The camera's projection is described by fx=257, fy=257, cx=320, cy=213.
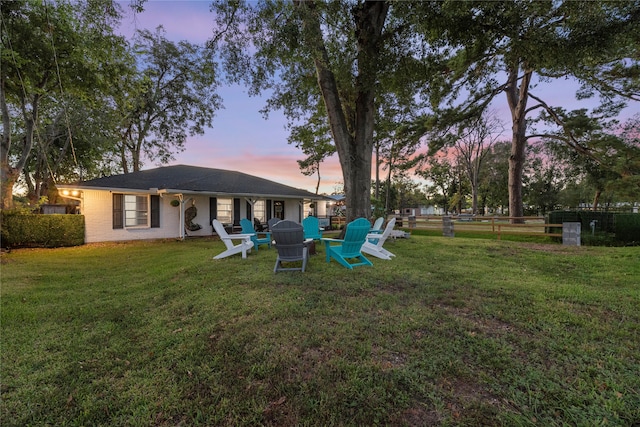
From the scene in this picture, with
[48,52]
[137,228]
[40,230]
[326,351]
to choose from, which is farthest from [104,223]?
[326,351]

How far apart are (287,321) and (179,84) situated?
22.3 m

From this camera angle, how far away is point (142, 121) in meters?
19.3

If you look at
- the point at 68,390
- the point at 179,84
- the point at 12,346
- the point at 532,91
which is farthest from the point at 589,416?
the point at 179,84

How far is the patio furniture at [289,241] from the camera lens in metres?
5.29

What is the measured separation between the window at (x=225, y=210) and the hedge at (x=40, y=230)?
551cm

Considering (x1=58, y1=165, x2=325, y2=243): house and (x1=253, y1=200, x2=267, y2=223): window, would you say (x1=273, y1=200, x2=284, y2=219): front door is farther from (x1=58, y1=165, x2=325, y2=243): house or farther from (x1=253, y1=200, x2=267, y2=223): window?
(x1=253, y1=200, x2=267, y2=223): window

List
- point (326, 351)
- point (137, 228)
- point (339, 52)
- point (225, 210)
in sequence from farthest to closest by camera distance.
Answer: point (225, 210)
point (137, 228)
point (339, 52)
point (326, 351)

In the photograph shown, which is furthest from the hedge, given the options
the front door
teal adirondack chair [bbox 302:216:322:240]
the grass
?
teal adirondack chair [bbox 302:216:322:240]

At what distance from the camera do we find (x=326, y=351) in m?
2.43

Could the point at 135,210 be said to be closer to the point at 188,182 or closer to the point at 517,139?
the point at 188,182

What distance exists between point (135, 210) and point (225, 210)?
13.2ft

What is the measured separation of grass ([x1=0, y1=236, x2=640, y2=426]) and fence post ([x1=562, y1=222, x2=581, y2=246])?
5.02 metres

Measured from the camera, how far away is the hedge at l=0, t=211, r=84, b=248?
901 cm

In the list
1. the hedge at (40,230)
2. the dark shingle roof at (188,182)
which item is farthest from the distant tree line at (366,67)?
the dark shingle roof at (188,182)
